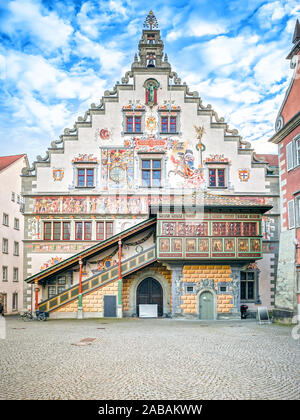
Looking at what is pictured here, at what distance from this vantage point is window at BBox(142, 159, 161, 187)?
29.0 m

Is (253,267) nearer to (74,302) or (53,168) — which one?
(74,302)

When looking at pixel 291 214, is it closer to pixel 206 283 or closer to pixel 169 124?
pixel 206 283

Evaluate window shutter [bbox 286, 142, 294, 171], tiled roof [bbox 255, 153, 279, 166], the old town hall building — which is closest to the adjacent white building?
the old town hall building

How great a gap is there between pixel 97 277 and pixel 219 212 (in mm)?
7998

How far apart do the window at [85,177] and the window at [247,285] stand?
37.9 ft

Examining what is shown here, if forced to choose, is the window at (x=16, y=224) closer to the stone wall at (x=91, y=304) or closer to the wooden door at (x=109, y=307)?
the stone wall at (x=91, y=304)

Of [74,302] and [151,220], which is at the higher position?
[151,220]

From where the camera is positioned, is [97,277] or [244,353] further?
[97,277]

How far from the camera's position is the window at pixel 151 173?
95.2ft

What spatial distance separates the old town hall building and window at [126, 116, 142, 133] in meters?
0.07

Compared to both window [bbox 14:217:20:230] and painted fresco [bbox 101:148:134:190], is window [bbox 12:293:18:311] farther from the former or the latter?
painted fresco [bbox 101:148:134:190]

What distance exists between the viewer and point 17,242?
39281mm

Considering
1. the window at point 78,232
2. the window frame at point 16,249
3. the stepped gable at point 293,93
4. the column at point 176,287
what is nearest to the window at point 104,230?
the window at point 78,232
